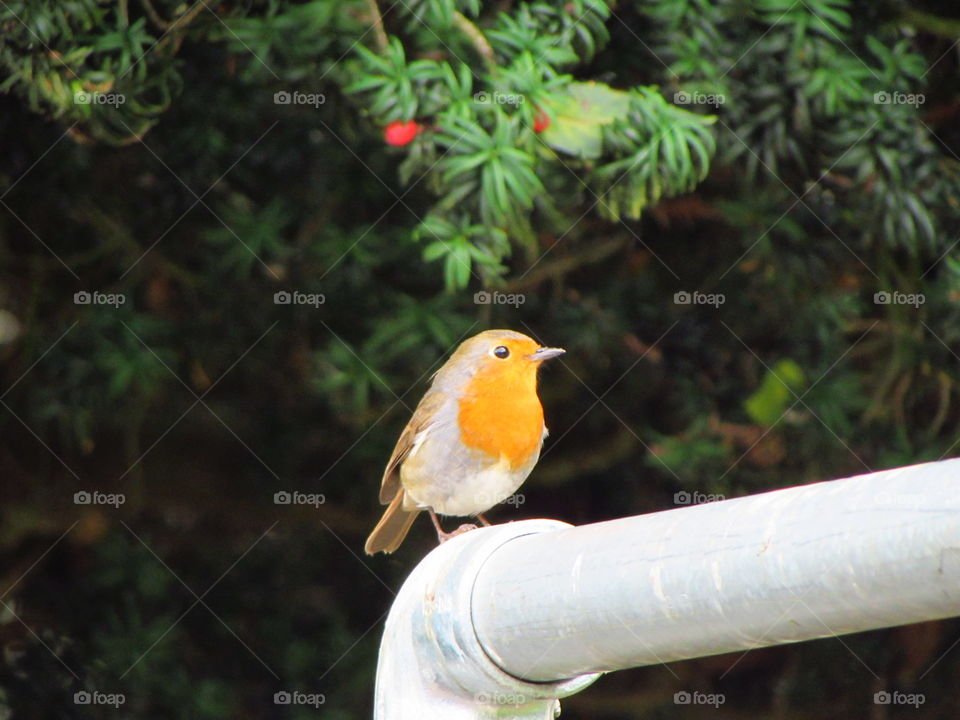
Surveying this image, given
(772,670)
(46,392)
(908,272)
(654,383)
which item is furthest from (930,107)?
(46,392)

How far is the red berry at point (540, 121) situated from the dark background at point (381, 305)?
3 cm

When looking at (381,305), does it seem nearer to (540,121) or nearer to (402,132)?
(402,132)

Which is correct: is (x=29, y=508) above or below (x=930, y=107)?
below

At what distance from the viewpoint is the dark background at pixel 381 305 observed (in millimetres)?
3709

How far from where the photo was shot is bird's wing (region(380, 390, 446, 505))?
387cm

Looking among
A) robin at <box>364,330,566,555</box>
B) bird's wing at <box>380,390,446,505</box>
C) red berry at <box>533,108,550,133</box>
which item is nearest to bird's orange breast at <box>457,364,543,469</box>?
robin at <box>364,330,566,555</box>

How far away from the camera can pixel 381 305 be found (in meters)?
4.55

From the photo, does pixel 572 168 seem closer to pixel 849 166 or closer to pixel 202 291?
pixel 849 166

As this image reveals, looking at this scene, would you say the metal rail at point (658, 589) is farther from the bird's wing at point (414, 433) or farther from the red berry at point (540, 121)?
the bird's wing at point (414, 433)

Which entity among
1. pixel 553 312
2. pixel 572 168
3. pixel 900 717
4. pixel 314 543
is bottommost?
pixel 900 717

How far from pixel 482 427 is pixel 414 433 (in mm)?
347

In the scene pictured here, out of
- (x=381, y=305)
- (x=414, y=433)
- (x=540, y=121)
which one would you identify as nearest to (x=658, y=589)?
(x=540, y=121)

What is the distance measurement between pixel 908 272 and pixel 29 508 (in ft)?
11.5

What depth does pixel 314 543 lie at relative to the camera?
210 inches
